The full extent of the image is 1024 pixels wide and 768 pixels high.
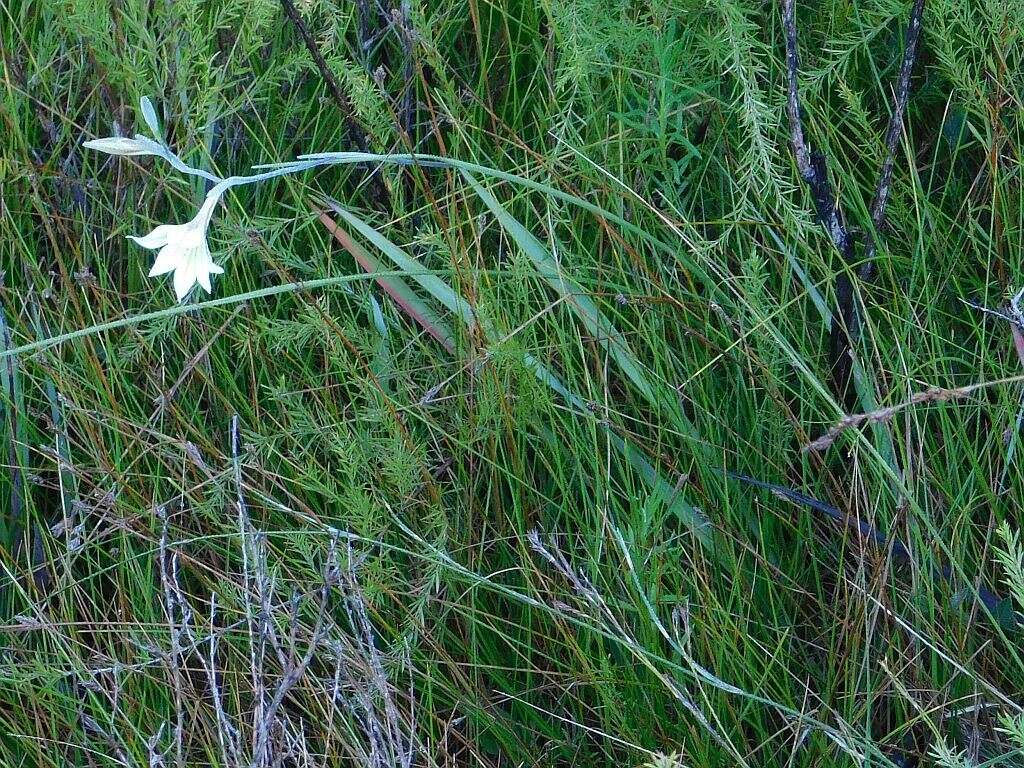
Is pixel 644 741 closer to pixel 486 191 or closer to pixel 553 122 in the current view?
pixel 486 191

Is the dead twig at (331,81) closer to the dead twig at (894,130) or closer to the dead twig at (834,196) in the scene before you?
the dead twig at (834,196)

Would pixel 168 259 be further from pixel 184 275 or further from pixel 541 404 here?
pixel 541 404

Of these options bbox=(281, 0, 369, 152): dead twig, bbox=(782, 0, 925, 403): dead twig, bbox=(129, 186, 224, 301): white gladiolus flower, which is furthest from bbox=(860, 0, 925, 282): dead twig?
bbox=(129, 186, 224, 301): white gladiolus flower

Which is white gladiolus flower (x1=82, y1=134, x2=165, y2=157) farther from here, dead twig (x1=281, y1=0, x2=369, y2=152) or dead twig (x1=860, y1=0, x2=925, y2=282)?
dead twig (x1=860, y1=0, x2=925, y2=282)

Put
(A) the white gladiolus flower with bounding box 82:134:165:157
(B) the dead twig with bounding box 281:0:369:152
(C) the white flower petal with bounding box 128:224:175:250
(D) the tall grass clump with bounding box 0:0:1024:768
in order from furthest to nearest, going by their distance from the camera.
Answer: (B) the dead twig with bounding box 281:0:369:152
(D) the tall grass clump with bounding box 0:0:1024:768
(C) the white flower petal with bounding box 128:224:175:250
(A) the white gladiolus flower with bounding box 82:134:165:157

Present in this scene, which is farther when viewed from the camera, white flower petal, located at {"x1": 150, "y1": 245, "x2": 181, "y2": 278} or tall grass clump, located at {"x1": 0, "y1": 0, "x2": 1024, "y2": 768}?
tall grass clump, located at {"x1": 0, "y1": 0, "x2": 1024, "y2": 768}

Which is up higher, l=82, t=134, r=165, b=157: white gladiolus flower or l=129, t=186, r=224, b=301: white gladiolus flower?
l=82, t=134, r=165, b=157: white gladiolus flower

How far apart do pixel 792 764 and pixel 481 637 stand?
0.55 metres

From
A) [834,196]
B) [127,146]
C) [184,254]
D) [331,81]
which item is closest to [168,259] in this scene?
[184,254]

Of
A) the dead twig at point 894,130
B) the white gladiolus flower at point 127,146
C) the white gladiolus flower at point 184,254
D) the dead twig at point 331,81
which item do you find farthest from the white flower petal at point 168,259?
the dead twig at point 894,130

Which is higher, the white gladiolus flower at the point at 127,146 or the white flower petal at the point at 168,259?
the white gladiolus flower at the point at 127,146

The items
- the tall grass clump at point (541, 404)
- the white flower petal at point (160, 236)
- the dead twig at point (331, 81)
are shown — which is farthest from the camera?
the dead twig at point (331, 81)

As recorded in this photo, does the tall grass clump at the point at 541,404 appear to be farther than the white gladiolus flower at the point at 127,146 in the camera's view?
Yes

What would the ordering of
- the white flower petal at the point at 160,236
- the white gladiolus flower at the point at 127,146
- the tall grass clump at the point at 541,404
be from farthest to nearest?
the tall grass clump at the point at 541,404 < the white flower petal at the point at 160,236 < the white gladiolus flower at the point at 127,146
